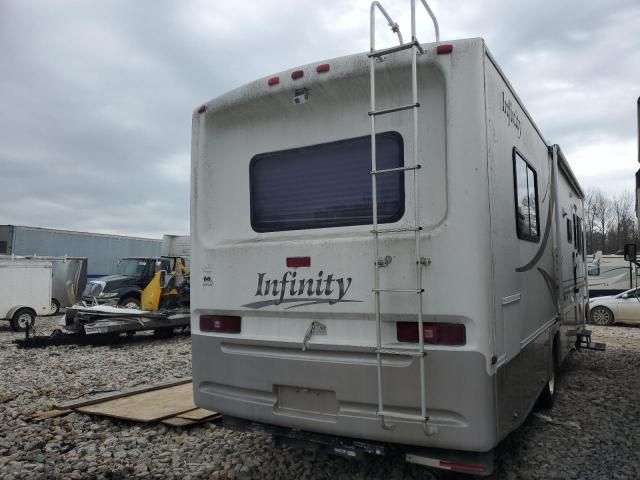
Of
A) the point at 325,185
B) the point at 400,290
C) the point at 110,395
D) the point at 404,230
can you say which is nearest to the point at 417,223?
the point at 404,230

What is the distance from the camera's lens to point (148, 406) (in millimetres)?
5758

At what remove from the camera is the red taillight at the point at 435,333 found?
3.03m

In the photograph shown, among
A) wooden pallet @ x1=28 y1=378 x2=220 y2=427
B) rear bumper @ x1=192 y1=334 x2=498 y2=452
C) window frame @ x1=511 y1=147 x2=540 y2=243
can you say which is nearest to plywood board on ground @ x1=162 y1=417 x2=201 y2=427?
wooden pallet @ x1=28 y1=378 x2=220 y2=427

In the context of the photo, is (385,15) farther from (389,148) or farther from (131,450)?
(131,450)

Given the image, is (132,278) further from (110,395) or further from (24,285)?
(110,395)

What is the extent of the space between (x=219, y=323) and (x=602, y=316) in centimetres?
1468

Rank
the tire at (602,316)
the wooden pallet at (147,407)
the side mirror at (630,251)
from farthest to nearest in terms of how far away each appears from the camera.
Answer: the tire at (602,316)
the side mirror at (630,251)
the wooden pallet at (147,407)

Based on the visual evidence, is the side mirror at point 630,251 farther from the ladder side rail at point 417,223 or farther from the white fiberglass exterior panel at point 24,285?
the white fiberglass exterior panel at point 24,285

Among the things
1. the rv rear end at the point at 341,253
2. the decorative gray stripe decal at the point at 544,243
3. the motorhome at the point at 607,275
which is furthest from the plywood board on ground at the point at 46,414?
the motorhome at the point at 607,275

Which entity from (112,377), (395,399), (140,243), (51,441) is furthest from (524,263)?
(140,243)

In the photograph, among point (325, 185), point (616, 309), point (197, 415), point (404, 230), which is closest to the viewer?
point (404, 230)

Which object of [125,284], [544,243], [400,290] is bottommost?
[125,284]

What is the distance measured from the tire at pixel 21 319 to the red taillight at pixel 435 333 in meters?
14.4

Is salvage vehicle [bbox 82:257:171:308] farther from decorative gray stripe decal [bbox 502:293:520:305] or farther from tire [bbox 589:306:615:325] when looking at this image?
tire [bbox 589:306:615:325]
